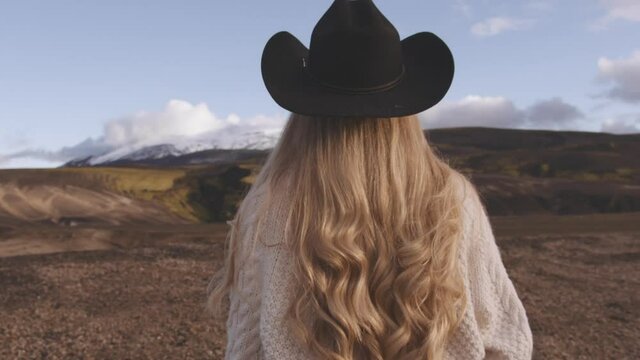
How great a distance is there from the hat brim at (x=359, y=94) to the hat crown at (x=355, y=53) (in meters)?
0.03

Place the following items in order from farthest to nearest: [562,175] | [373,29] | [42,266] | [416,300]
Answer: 1. [562,175]
2. [42,266]
3. [373,29]
4. [416,300]

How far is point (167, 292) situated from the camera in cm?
1062

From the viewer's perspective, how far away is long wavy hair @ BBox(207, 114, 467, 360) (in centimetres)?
195

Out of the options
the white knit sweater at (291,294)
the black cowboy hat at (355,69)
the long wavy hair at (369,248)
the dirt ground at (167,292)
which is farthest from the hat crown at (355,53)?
the dirt ground at (167,292)

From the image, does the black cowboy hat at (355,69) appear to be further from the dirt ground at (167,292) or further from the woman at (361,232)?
the dirt ground at (167,292)

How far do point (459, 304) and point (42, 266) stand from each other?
443 inches

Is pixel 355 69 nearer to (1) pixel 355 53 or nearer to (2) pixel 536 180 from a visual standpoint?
(1) pixel 355 53

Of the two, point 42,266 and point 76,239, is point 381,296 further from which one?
point 76,239

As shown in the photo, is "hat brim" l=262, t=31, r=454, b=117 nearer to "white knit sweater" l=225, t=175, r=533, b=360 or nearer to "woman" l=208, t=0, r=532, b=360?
"woman" l=208, t=0, r=532, b=360

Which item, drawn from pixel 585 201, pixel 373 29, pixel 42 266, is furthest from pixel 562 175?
pixel 373 29

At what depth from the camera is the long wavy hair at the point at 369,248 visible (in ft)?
6.41

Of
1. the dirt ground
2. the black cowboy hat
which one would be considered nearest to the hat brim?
the black cowboy hat

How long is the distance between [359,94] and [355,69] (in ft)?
0.26

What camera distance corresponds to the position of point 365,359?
2.01 metres
